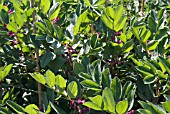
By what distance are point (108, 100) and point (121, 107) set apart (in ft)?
0.12

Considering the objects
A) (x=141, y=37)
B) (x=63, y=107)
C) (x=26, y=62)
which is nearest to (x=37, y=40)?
(x=26, y=62)

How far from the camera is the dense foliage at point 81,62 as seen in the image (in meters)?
1.05

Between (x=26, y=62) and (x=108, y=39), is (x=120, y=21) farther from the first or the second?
(x=26, y=62)

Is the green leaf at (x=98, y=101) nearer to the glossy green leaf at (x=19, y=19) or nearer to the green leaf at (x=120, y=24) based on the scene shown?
the green leaf at (x=120, y=24)

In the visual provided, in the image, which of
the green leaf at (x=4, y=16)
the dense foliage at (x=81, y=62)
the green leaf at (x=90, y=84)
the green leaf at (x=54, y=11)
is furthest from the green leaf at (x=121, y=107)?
the green leaf at (x=4, y=16)

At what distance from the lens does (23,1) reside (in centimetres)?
155

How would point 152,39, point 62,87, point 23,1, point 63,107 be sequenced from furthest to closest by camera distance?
point 23,1
point 152,39
point 63,107
point 62,87

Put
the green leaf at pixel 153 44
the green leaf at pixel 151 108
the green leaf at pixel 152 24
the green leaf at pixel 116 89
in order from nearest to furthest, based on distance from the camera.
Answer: the green leaf at pixel 151 108
the green leaf at pixel 116 89
the green leaf at pixel 153 44
the green leaf at pixel 152 24

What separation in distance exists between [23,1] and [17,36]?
0.24 meters

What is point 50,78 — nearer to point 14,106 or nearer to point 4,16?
point 14,106

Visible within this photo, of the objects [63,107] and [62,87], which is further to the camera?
[63,107]

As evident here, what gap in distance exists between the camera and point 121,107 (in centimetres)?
92

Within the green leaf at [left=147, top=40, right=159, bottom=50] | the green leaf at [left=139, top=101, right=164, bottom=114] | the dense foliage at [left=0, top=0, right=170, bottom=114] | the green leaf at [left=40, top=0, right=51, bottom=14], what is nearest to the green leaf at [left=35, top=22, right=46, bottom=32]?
the dense foliage at [left=0, top=0, right=170, bottom=114]

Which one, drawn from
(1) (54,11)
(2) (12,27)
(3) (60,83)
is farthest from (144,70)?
(2) (12,27)
